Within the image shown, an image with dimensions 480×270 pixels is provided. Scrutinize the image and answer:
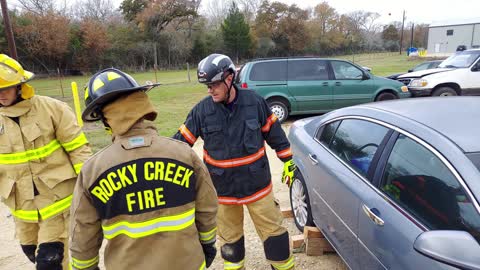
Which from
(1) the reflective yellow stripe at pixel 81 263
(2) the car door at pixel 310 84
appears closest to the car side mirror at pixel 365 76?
(2) the car door at pixel 310 84

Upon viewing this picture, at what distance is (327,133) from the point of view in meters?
3.25

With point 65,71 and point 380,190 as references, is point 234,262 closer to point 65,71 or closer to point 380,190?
point 380,190

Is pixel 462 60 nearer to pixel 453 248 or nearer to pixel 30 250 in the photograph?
pixel 453 248

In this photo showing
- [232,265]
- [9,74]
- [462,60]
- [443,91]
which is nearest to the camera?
[9,74]

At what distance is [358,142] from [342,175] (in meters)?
0.28

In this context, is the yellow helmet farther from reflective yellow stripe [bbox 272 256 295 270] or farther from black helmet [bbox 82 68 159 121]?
reflective yellow stripe [bbox 272 256 295 270]

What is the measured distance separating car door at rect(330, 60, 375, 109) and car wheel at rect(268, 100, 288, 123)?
129 cm

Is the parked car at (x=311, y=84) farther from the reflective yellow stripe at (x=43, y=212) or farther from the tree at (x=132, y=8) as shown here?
the tree at (x=132, y=8)

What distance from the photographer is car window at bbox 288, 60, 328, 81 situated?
909cm

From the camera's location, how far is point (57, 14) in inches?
1369

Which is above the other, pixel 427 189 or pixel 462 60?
pixel 462 60

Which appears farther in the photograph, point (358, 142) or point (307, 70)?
point (307, 70)

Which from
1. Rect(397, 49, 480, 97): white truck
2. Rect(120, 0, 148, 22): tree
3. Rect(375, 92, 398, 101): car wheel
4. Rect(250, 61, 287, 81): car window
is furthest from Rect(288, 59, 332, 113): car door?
Rect(120, 0, 148, 22): tree

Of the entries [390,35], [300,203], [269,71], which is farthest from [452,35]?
[300,203]
